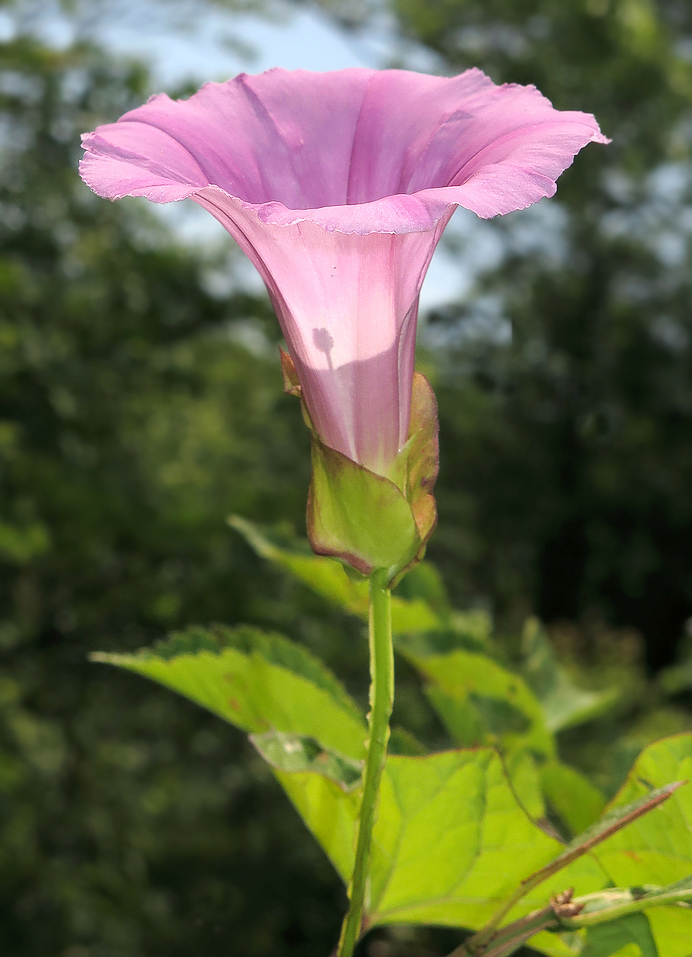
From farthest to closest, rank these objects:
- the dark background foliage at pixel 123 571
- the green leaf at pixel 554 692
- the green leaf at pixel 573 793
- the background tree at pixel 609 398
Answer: the background tree at pixel 609 398 → the dark background foliage at pixel 123 571 → the green leaf at pixel 554 692 → the green leaf at pixel 573 793

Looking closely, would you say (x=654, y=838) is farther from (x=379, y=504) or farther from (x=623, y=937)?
(x=379, y=504)

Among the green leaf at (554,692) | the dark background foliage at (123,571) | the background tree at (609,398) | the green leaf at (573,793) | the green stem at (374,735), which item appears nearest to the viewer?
the green stem at (374,735)

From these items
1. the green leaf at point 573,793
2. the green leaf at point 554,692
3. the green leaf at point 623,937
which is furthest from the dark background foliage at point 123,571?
the green leaf at point 623,937

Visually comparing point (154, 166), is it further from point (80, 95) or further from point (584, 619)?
point (584, 619)

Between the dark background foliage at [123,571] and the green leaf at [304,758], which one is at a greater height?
the green leaf at [304,758]

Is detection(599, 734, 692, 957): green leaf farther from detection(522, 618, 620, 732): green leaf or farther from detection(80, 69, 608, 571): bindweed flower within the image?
detection(522, 618, 620, 732): green leaf

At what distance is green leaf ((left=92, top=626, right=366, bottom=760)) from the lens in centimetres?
35

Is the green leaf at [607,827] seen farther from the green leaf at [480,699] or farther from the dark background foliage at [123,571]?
the dark background foliage at [123,571]

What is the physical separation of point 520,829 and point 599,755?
2735 millimetres

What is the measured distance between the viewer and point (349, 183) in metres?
0.36

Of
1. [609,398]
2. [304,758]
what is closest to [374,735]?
[304,758]

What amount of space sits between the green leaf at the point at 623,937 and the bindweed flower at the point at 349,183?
0.14m

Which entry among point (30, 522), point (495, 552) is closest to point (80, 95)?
point (30, 522)

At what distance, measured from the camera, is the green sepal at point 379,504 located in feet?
0.94
